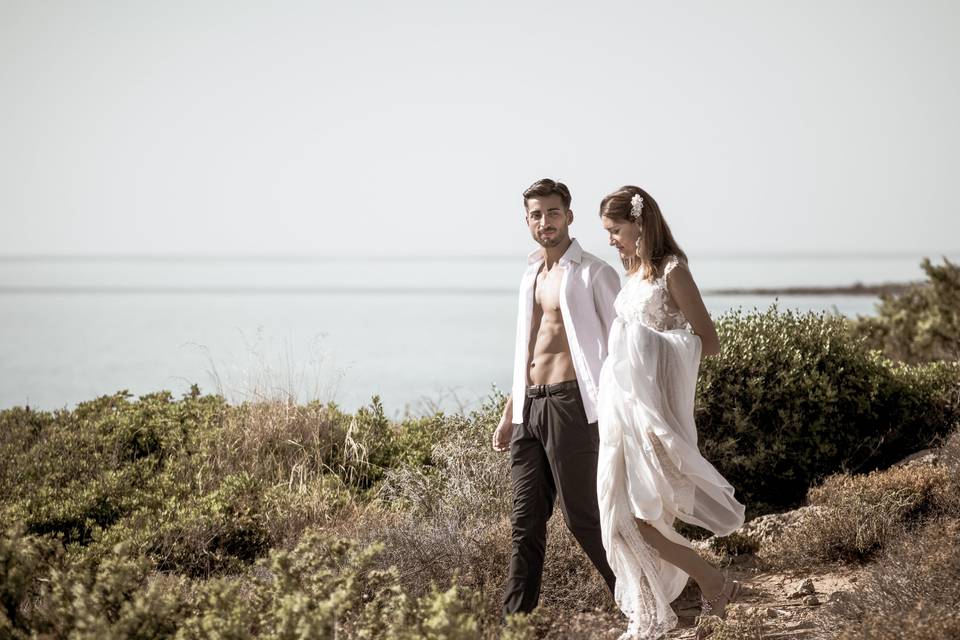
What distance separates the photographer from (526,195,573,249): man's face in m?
5.27

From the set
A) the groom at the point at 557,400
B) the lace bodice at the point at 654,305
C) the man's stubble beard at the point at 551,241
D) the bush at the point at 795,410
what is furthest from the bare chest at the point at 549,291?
the bush at the point at 795,410

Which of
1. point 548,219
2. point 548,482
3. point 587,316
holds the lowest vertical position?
point 548,482

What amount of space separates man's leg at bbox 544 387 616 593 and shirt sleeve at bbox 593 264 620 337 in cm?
40

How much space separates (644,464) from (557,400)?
547mm

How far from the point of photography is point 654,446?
4.97 m

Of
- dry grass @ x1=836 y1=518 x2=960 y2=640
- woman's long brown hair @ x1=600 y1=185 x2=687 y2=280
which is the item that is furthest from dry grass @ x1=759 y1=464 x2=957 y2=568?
woman's long brown hair @ x1=600 y1=185 x2=687 y2=280

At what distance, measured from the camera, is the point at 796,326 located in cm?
841

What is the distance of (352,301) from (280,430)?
35222 mm

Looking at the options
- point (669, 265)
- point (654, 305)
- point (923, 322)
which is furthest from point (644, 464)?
point (923, 322)

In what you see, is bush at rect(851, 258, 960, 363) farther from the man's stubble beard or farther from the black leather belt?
the black leather belt

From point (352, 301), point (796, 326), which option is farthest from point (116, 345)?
point (796, 326)

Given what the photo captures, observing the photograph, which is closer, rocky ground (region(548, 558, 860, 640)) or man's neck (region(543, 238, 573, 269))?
rocky ground (region(548, 558, 860, 640))

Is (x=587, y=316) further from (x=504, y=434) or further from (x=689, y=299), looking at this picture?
→ (x=504, y=434)

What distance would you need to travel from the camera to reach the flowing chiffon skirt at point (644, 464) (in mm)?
4930
